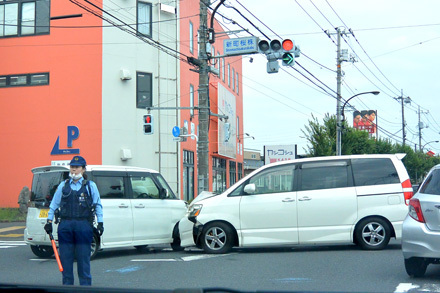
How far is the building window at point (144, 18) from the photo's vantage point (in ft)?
96.6

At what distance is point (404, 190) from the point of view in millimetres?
11789

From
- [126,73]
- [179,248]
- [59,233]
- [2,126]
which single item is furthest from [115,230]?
[2,126]

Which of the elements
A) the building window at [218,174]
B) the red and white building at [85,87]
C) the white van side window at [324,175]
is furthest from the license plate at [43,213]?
the building window at [218,174]

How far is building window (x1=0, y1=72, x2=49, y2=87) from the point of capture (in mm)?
28872

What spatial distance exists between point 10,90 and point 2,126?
1.81m

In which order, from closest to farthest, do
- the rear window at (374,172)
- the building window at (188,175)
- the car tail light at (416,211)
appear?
the car tail light at (416,211) < the rear window at (374,172) < the building window at (188,175)

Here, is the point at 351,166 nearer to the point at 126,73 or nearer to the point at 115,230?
the point at 115,230

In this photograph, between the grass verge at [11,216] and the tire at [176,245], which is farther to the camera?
the grass verge at [11,216]

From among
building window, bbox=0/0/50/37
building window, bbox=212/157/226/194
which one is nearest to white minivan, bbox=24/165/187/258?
building window, bbox=0/0/50/37

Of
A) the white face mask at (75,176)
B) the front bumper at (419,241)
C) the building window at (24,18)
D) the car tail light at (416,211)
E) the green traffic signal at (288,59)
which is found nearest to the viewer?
the white face mask at (75,176)

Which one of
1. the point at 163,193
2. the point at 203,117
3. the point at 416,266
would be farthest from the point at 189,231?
the point at 203,117

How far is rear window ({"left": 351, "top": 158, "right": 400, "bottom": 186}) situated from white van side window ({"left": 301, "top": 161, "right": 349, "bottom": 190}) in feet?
0.71

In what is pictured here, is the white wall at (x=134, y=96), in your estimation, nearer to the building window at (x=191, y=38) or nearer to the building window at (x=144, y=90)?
the building window at (x=144, y=90)

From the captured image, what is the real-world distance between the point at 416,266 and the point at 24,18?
25.5 meters
